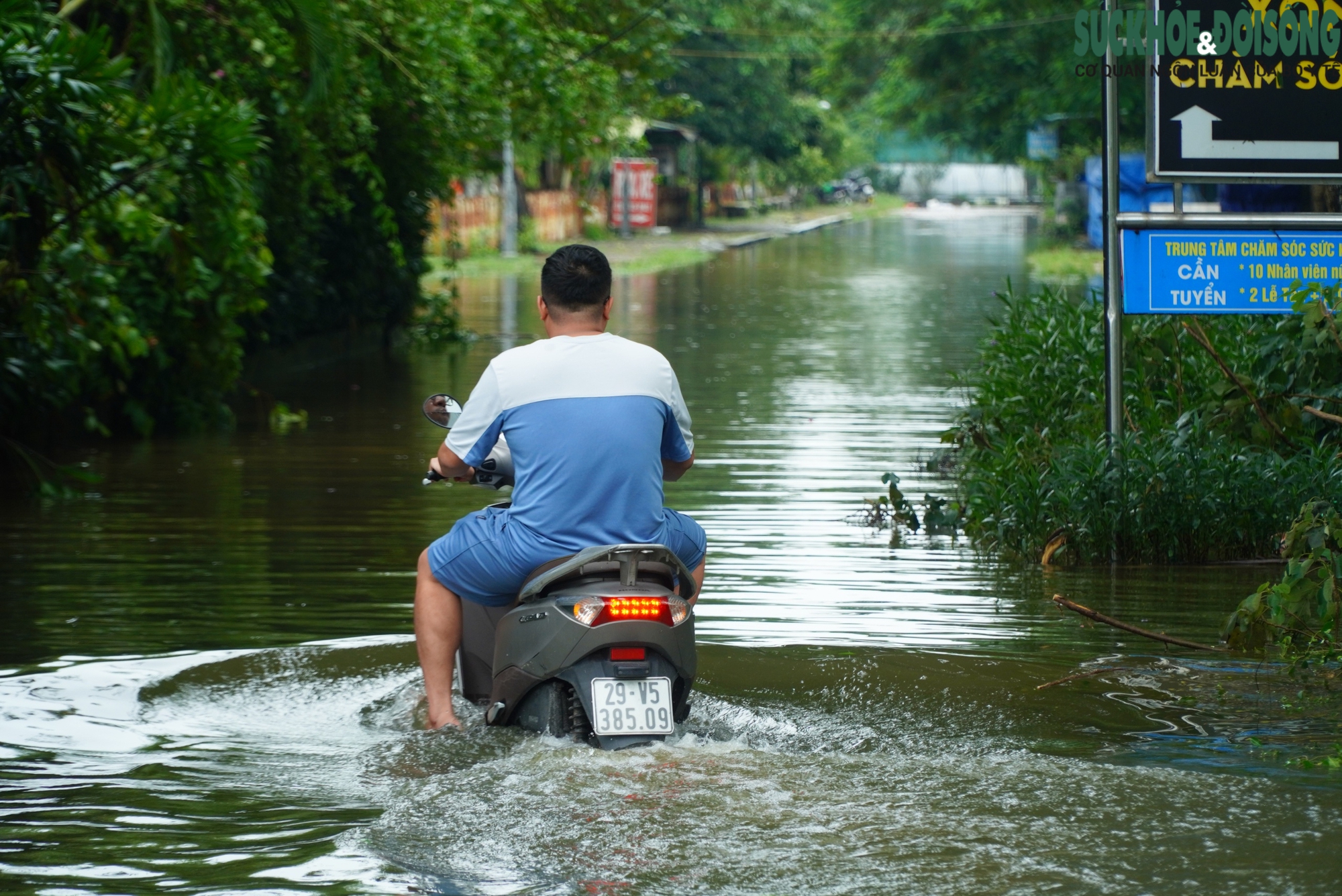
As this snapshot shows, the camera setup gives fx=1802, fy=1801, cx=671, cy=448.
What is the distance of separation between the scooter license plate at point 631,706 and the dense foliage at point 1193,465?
340 centimetres

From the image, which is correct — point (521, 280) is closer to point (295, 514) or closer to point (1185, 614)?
point (295, 514)

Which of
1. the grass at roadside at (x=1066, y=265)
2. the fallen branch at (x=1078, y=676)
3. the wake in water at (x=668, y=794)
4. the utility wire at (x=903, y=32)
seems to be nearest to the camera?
the wake in water at (x=668, y=794)

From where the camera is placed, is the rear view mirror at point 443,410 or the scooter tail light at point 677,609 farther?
the rear view mirror at point 443,410

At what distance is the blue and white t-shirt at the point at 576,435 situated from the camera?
4996mm

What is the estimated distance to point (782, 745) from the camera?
17.6 ft

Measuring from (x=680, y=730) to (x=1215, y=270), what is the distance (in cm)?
429

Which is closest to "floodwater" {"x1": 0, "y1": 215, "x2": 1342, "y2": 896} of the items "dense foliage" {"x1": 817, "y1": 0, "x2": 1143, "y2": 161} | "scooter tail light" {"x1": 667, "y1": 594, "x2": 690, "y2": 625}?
"scooter tail light" {"x1": 667, "y1": 594, "x2": 690, "y2": 625}

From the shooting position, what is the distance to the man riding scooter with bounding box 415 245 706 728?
500 centimetres

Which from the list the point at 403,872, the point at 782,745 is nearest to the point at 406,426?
the point at 782,745

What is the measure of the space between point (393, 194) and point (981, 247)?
30.8 metres

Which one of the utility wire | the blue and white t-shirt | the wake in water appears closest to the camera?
the wake in water

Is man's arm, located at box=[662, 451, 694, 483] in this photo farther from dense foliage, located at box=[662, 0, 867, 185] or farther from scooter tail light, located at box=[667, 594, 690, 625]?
dense foliage, located at box=[662, 0, 867, 185]

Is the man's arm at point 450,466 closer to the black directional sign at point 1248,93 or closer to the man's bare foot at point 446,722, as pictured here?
the man's bare foot at point 446,722

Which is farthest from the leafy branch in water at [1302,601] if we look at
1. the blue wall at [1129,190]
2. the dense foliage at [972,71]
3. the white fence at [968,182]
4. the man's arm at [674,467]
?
the white fence at [968,182]
